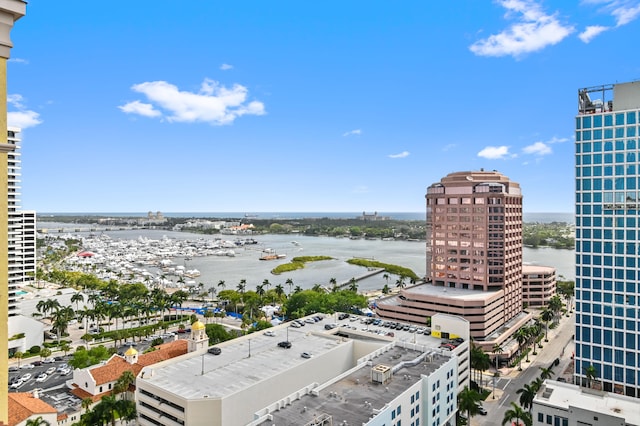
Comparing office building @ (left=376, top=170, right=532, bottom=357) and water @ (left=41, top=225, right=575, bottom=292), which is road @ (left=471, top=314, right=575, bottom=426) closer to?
office building @ (left=376, top=170, right=532, bottom=357)

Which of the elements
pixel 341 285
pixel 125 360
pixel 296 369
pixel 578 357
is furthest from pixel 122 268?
pixel 578 357

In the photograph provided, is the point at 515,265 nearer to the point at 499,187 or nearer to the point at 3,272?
the point at 499,187

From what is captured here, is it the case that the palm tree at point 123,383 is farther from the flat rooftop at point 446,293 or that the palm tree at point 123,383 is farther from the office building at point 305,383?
the flat rooftop at point 446,293

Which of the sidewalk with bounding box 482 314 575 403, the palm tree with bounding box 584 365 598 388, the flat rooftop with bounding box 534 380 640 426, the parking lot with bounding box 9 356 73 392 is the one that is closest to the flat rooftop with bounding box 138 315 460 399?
the sidewalk with bounding box 482 314 575 403

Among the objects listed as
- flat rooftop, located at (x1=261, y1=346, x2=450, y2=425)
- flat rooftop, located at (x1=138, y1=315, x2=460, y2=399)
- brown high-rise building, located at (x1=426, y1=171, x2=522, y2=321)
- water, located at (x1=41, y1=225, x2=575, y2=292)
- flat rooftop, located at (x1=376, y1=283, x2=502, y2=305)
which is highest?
brown high-rise building, located at (x1=426, y1=171, x2=522, y2=321)

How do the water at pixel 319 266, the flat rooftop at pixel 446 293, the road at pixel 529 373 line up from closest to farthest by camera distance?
the road at pixel 529 373, the flat rooftop at pixel 446 293, the water at pixel 319 266

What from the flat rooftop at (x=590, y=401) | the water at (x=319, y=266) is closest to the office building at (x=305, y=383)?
the flat rooftop at (x=590, y=401)
